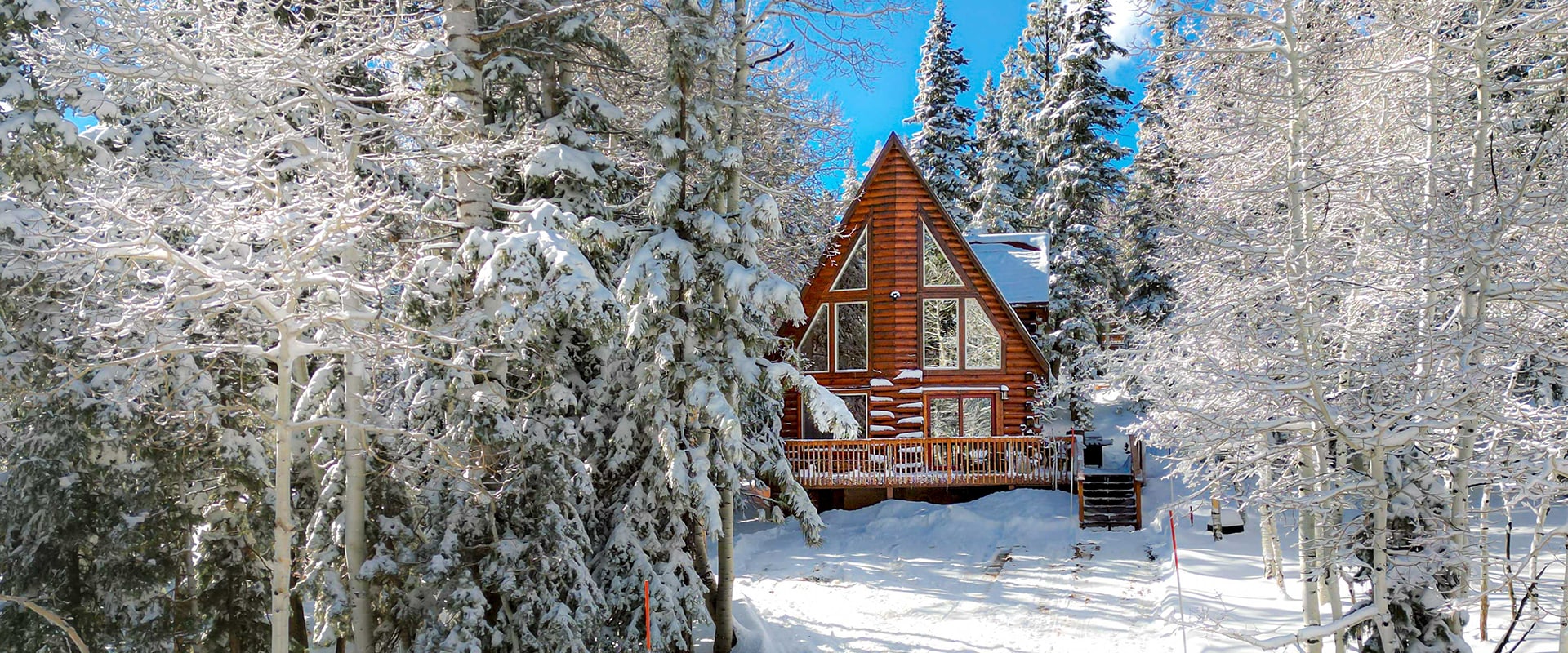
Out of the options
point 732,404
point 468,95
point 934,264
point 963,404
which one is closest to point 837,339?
point 934,264

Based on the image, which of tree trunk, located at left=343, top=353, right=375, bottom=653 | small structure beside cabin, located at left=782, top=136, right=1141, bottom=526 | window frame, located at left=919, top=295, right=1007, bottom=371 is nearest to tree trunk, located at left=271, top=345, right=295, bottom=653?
tree trunk, located at left=343, top=353, right=375, bottom=653

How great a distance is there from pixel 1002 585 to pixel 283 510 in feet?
35.8

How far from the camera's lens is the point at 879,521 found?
58.6ft

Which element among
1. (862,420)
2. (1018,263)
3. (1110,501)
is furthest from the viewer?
(1018,263)

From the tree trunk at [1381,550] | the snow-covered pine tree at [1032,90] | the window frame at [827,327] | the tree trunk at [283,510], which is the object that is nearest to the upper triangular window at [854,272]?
the window frame at [827,327]

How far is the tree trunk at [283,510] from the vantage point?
6.62 meters

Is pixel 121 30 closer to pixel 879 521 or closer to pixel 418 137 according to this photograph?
pixel 418 137

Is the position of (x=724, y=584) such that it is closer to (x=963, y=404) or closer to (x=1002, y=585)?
(x=1002, y=585)

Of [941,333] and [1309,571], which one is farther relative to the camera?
[941,333]

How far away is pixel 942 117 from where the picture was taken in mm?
30375

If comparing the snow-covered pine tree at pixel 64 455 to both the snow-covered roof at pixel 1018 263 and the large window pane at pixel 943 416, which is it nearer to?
the large window pane at pixel 943 416

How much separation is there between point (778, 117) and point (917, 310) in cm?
960

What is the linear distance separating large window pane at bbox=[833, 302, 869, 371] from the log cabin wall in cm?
28

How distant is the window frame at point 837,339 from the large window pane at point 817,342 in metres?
0.16
